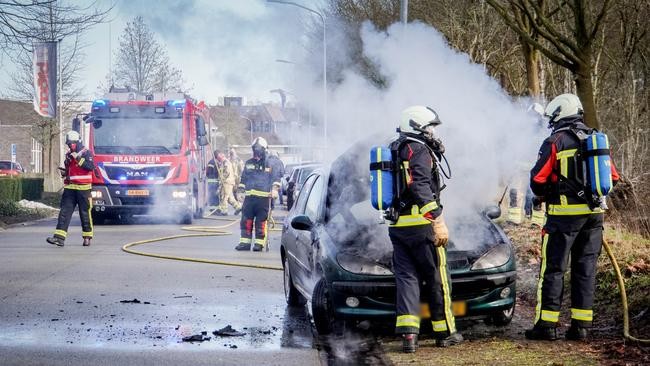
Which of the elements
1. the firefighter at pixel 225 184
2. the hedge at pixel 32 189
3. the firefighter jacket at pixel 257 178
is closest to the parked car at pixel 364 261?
the firefighter jacket at pixel 257 178

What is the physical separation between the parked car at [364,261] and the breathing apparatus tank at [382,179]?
2.04 ft

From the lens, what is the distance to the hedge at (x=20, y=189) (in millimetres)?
25358

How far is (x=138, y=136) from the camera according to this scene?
806 inches

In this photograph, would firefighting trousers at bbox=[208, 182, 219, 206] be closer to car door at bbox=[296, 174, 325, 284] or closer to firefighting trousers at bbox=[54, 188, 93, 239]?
firefighting trousers at bbox=[54, 188, 93, 239]

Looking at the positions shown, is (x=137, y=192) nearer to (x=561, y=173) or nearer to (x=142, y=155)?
(x=142, y=155)

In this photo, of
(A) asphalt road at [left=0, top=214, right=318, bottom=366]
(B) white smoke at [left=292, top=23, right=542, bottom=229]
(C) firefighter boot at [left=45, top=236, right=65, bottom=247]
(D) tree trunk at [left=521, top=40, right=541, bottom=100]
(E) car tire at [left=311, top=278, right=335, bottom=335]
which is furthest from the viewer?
(D) tree trunk at [left=521, top=40, right=541, bottom=100]

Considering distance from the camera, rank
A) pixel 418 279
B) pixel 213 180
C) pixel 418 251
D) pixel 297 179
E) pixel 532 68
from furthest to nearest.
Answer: pixel 213 180, pixel 297 179, pixel 532 68, pixel 418 279, pixel 418 251

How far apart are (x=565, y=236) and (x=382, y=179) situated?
1.50 m

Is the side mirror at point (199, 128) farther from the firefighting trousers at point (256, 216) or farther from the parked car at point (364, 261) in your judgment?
the parked car at point (364, 261)

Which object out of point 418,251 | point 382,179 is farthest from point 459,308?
point 382,179

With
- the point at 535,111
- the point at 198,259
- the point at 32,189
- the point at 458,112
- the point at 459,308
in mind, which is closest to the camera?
the point at 459,308

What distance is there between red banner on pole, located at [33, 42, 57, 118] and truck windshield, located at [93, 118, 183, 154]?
2.64m

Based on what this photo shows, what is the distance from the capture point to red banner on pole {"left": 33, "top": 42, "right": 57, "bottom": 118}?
2178cm

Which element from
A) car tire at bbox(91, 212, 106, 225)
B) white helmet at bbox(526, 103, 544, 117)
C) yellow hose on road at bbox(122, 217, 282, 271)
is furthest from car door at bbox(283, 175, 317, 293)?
car tire at bbox(91, 212, 106, 225)
